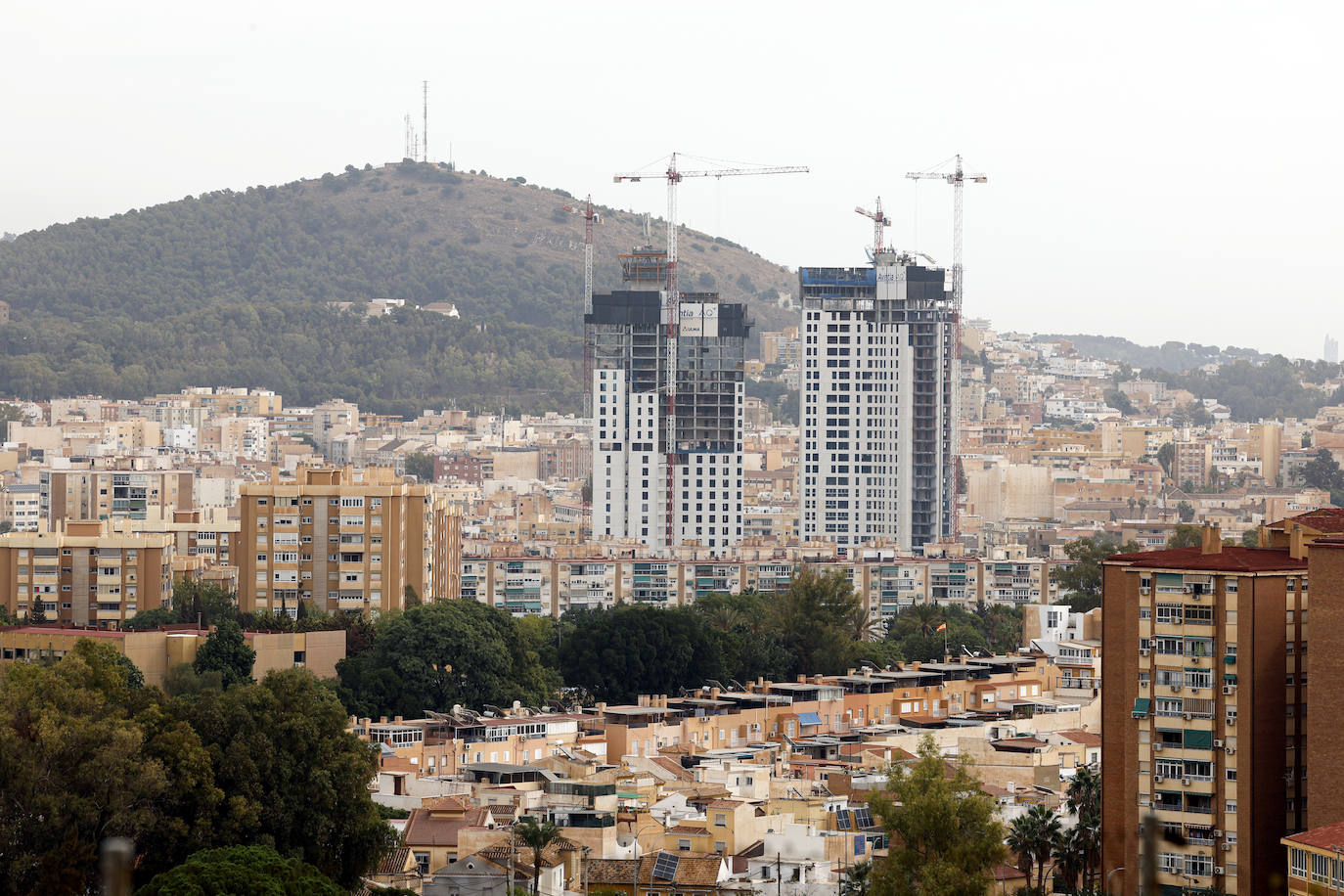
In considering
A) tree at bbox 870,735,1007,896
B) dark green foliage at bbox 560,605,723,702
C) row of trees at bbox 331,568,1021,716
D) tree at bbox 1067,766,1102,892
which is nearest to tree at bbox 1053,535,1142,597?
row of trees at bbox 331,568,1021,716

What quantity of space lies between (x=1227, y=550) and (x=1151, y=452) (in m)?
142

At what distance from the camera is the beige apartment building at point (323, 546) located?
2677 inches

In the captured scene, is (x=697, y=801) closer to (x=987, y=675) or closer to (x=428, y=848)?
(x=428, y=848)

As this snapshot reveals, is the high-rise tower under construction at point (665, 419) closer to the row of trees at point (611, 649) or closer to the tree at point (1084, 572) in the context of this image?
the tree at point (1084, 572)

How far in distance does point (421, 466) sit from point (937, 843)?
5228 inches

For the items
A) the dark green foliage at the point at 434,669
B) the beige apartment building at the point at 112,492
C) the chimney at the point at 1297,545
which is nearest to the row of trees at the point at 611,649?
the dark green foliage at the point at 434,669

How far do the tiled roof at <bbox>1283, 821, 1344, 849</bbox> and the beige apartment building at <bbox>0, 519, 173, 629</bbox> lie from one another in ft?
148

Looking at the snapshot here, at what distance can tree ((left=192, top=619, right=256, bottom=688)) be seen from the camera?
175ft

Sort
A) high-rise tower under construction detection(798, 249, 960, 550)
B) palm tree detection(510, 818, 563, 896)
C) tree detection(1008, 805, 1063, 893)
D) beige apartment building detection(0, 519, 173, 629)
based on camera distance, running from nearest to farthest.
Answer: palm tree detection(510, 818, 563, 896), tree detection(1008, 805, 1063, 893), beige apartment building detection(0, 519, 173, 629), high-rise tower under construction detection(798, 249, 960, 550)

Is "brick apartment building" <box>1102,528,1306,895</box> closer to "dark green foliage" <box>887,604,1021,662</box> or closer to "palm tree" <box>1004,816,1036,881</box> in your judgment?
"palm tree" <box>1004,816,1036,881</box>

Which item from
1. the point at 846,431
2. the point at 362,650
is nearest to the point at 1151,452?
the point at 846,431

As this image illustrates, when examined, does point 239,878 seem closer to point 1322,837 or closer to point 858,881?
point 858,881

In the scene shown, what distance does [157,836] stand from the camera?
3556 centimetres

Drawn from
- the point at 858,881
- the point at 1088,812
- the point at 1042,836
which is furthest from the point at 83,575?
the point at 1042,836
